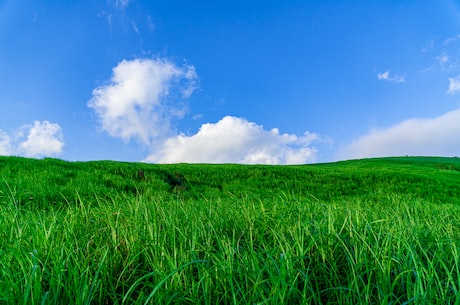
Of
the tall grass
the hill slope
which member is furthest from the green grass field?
the hill slope

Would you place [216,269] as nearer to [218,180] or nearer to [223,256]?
[223,256]

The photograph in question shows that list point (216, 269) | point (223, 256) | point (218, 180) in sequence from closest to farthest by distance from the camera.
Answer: point (216, 269), point (223, 256), point (218, 180)

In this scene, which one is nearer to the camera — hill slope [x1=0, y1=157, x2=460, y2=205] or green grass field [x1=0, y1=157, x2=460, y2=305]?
green grass field [x1=0, y1=157, x2=460, y2=305]

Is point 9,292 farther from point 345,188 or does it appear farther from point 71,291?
point 345,188

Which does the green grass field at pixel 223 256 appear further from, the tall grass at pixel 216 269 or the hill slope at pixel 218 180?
the hill slope at pixel 218 180

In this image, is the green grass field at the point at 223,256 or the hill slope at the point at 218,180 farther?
the hill slope at the point at 218,180

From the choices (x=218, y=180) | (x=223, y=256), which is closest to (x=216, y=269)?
(x=223, y=256)

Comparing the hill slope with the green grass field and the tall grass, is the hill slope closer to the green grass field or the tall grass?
the green grass field

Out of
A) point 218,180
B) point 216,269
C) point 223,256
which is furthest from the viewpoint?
point 218,180

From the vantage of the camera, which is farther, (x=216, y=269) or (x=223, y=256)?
(x=223, y=256)

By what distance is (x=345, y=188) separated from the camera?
15.4 metres

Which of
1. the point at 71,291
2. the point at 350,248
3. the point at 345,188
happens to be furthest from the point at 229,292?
the point at 345,188

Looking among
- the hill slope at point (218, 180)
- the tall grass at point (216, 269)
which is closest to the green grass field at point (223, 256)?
the tall grass at point (216, 269)

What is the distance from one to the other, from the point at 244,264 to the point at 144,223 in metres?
1.22
